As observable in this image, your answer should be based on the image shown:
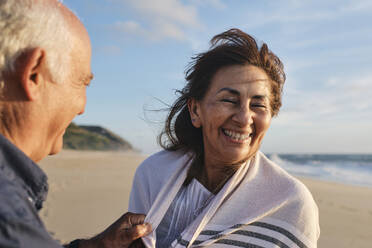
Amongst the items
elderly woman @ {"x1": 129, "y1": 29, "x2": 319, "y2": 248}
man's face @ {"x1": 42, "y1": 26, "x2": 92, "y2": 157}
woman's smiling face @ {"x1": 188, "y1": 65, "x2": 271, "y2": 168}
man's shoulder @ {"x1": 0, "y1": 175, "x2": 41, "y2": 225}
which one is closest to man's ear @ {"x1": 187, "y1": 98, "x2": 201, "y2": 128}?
elderly woman @ {"x1": 129, "y1": 29, "x2": 319, "y2": 248}

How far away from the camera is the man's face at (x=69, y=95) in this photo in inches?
48.4

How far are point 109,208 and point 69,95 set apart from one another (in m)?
7.20

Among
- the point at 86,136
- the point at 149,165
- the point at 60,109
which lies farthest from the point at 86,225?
the point at 86,136

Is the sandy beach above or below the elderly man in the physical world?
below

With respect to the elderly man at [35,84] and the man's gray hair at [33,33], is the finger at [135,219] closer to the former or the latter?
the elderly man at [35,84]

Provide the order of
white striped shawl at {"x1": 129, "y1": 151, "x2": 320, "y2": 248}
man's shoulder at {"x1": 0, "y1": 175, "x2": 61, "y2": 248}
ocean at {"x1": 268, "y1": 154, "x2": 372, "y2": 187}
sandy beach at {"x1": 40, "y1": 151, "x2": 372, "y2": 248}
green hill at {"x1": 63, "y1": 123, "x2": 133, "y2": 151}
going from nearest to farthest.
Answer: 1. man's shoulder at {"x1": 0, "y1": 175, "x2": 61, "y2": 248}
2. white striped shawl at {"x1": 129, "y1": 151, "x2": 320, "y2": 248}
3. sandy beach at {"x1": 40, "y1": 151, "x2": 372, "y2": 248}
4. ocean at {"x1": 268, "y1": 154, "x2": 372, "y2": 187}
5. green hill at {"x1": 63, "y1": 123, "x2": 133, "y2": 151}

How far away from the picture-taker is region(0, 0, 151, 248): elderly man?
3.31ft

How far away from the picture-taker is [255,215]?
208 centimetres

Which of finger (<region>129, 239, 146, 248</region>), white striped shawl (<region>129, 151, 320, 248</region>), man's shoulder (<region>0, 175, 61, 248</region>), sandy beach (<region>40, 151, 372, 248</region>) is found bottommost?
sandy beach (<region>40, 151, 372, 248</region>)

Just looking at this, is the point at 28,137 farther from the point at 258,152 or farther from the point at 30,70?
the point at 258,152

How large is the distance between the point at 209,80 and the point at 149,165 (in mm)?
825

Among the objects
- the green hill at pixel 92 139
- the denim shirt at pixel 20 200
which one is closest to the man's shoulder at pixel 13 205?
the denim shirt at pixel 20 200

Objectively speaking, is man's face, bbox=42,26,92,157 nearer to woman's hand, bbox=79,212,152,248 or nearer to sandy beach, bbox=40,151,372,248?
woman's hand, bbox=79,212,152,248

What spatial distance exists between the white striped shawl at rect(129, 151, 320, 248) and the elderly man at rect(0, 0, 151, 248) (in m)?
1.08
